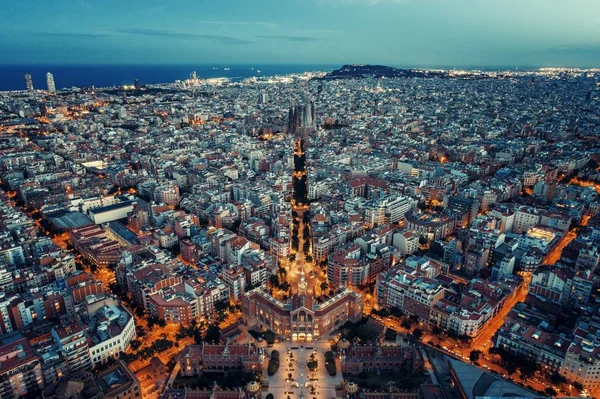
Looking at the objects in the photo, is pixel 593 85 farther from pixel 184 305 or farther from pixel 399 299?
pixel 184 305

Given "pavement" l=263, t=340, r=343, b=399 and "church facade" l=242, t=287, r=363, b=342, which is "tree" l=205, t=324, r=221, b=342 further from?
"pavement" l=263, t=340, r=343, b=399

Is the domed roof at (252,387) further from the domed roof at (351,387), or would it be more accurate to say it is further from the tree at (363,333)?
the tree at (363,333)

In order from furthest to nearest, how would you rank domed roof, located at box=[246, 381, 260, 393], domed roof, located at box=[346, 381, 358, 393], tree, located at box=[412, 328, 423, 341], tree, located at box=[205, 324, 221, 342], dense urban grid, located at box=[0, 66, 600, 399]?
tree, located at box=[412, 328, 423, 341] → tree, located at box=[205, 324, 221, 342] → dense urban grid, located at box=[0, 66, 600, 399] → domed roof, located at box=[246, 381, 260, 393] → domed roof, located at box=[346, 381, 358, 393]

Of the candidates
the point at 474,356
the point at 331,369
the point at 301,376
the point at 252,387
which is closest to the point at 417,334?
the point at 474,356

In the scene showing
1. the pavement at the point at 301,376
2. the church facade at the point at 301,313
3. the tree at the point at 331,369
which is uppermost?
the church facade at the point at 301,313

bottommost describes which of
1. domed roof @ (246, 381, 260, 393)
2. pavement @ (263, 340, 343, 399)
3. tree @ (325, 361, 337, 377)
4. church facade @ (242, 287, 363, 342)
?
pavement @ (263, 340, 343, 399)

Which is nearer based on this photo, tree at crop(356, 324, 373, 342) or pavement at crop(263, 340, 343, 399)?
pavement at crop(263, 340, 343, 399)

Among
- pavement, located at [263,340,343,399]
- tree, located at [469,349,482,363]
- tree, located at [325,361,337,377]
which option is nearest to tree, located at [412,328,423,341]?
tree, located at [469,349,482,363]

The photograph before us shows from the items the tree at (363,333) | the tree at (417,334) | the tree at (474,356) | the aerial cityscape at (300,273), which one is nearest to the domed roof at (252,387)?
the aerial cityscape at (300,273)

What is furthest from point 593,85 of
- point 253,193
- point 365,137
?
point 253,193

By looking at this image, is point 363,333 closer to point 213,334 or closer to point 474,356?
point 474,356

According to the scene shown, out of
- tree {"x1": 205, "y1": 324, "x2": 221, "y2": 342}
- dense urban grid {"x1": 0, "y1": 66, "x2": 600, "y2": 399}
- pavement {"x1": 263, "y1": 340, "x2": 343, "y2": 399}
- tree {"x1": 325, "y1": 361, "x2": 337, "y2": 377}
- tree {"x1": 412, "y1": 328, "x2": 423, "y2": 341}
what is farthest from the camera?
tree {"x1": 412, "y1": 328, "x2": 423, "y2": 341}
